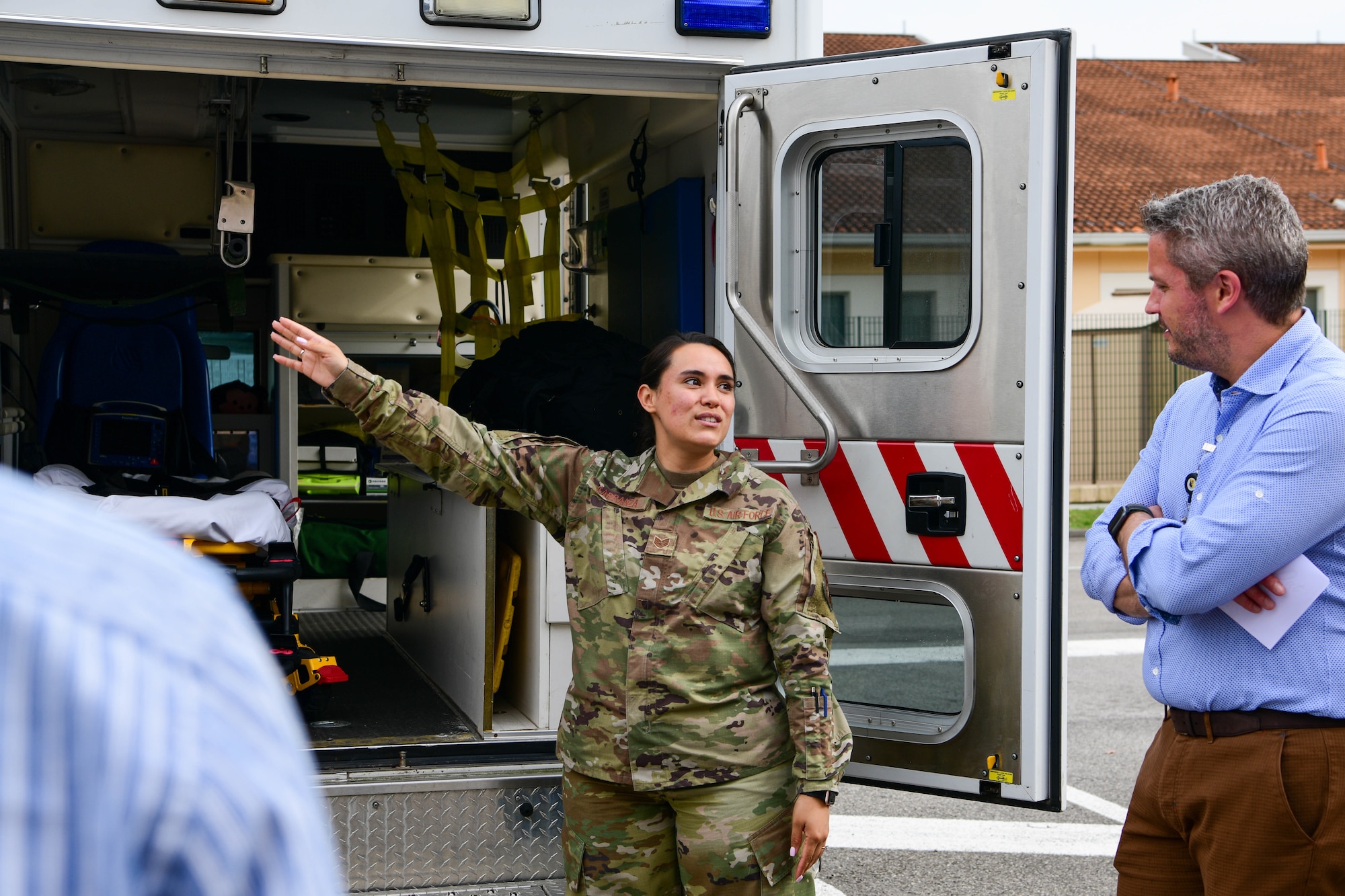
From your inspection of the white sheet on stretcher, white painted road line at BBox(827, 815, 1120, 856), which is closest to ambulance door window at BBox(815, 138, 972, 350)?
the white sheet on stretcher

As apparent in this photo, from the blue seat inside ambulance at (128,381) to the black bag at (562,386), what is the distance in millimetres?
1133

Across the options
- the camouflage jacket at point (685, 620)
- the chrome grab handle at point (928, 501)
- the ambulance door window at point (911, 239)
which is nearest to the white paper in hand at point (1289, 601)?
the camouflage jacket at point (685, 620)

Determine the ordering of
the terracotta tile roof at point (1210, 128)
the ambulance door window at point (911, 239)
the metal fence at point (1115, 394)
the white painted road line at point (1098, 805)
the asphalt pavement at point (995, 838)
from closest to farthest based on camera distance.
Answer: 1. the ambulance door window at point (911, 239)
2. the asphalt pavement at point (995, 838)
3. the white painted road line at point (1098, 805)
4. the metal fence at point (1115, 394)
5. the terracotta tile roof at point (1210, 128)

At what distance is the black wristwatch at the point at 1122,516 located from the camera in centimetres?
238

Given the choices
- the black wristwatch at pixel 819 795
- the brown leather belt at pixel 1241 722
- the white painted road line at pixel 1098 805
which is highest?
the brown leather belt at pixel 1241 722

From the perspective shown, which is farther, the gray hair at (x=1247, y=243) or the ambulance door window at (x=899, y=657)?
the ambulance door window at (x=899, y=657)

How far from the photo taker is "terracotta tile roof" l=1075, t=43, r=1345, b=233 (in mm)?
22656

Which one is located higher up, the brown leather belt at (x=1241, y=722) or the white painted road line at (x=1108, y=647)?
the brown leather belt at (x=1241, y=722)

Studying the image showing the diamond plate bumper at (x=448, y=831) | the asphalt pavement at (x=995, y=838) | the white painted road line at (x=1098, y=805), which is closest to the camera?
the diamond plate bumper at (x=448, y=831)

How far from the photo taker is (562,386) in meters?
3.99

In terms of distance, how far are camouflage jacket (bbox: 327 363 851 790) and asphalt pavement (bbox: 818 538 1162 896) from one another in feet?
6.38

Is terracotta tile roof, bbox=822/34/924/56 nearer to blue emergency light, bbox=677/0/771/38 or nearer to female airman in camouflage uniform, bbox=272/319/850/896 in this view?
blue emergency light, bbox=677/0/771/38

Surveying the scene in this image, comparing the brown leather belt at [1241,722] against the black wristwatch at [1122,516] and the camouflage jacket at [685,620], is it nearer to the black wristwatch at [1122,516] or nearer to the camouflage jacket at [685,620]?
the black wristwatch at [1122,516]

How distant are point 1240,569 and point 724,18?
1.68 m
